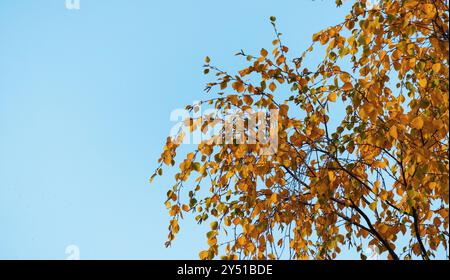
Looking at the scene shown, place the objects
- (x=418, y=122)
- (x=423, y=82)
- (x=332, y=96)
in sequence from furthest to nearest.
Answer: (x=332, y=96), (x=423, y=82), (x=418, y=122)

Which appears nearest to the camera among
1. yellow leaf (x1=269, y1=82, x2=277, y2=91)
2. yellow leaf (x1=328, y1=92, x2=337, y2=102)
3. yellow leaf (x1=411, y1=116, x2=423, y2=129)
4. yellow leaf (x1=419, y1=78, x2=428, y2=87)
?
yellow leaf (x1=411, y1=116, x2=423, y2=129)

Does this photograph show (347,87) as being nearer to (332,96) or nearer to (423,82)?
(332,96)

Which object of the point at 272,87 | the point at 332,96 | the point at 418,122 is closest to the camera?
the point at 418,122

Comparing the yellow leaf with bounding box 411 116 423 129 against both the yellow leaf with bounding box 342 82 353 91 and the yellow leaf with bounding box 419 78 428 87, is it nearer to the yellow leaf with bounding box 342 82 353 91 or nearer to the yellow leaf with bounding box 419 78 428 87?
the yellow leaf with bounding box 419 78 428 87

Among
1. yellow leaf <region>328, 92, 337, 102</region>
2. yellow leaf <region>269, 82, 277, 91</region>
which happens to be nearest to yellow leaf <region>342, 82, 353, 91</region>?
yellow leaf <region>328, 92, 337, 102</region>

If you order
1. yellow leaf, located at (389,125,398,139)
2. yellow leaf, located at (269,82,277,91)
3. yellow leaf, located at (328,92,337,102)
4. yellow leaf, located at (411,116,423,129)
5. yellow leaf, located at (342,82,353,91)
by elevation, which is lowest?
yellow leaf, located at (389,125,398,139)

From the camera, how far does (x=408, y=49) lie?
121 inches

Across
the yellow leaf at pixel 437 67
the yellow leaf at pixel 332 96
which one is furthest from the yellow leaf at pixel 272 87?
the yellow leaf at pixel 437 67

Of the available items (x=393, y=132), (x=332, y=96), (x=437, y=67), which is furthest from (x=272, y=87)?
(x=437, y=67)

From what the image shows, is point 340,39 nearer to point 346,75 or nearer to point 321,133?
point 346,75

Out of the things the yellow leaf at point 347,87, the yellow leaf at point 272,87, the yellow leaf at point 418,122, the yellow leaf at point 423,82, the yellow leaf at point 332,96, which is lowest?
the yellow leaf at point 418,122

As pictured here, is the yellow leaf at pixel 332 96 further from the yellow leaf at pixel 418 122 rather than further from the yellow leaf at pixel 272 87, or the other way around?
the yellow leaf at pixel 418 122
